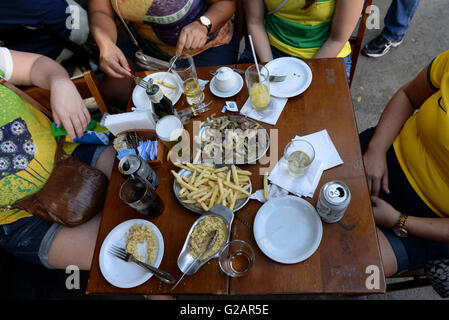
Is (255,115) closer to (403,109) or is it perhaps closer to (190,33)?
(190,33)

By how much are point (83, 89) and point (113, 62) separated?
311mm

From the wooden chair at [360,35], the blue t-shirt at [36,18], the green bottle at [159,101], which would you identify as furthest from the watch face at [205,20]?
the blue t-shirt at [36,18]

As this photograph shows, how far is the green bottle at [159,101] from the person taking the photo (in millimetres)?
1622

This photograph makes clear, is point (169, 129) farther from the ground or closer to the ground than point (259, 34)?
closer to the ground

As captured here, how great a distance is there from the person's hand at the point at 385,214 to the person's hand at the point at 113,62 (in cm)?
190

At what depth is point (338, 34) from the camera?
204 centimetres

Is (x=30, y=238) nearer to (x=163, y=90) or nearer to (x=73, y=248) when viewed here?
(x=73, y=248)

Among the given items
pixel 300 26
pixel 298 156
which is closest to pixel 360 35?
pixel 300 26

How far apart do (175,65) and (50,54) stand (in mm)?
1598

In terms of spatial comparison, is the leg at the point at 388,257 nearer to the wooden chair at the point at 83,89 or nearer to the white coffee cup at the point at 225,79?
the white coffee cup at the point at 225,79

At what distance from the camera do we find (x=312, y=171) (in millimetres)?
1464

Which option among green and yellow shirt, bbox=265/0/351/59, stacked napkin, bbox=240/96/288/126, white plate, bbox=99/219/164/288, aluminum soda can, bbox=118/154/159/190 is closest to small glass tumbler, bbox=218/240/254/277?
white plate, bbox=99/219/164/288

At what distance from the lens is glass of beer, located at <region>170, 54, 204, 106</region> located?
176 cm

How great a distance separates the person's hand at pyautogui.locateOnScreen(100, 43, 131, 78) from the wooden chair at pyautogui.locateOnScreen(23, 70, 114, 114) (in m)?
0.22
